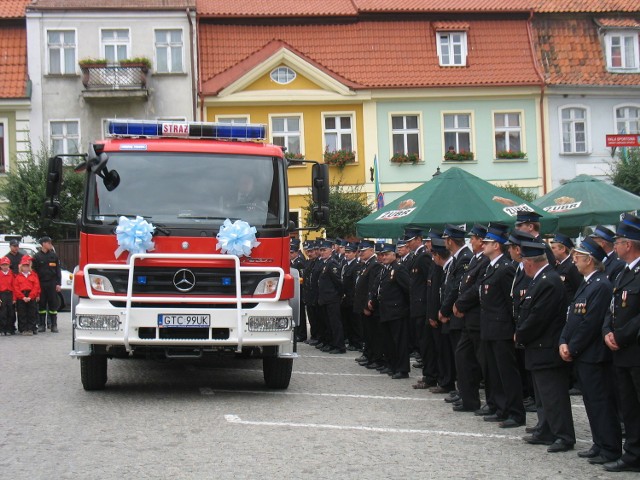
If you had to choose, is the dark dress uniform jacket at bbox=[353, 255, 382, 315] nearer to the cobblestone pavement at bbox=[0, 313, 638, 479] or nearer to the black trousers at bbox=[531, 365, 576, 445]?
the cobblestone pavement at bbox=[0, 313, 638, 479]

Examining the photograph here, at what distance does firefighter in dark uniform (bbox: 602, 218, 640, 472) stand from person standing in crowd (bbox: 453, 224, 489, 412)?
2796mm

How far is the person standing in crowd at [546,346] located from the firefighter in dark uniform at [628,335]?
83cm

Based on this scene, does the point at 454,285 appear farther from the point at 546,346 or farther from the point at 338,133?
the point at 338,133

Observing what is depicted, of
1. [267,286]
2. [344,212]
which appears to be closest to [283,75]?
[344,212]

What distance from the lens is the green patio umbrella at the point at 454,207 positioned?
15.8 metres

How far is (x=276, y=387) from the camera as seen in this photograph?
41.7ft

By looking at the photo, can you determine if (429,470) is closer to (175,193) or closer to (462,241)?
(462,241)

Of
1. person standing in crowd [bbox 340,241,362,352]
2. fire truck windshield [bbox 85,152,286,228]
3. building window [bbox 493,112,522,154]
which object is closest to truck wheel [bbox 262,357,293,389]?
fire truck windshield [bbox 85,152,286,228]

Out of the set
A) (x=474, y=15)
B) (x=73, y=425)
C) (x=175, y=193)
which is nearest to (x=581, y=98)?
(x=474, y=15)

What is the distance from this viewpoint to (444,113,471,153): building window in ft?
121

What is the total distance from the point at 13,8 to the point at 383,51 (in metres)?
13.0

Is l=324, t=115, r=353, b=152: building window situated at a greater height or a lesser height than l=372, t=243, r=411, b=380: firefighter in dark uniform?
greater

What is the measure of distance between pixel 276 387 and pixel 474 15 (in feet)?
87.3

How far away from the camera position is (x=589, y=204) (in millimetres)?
16625
